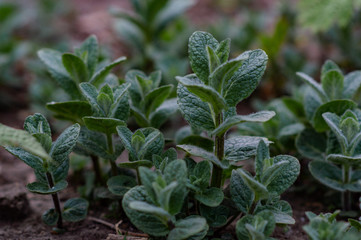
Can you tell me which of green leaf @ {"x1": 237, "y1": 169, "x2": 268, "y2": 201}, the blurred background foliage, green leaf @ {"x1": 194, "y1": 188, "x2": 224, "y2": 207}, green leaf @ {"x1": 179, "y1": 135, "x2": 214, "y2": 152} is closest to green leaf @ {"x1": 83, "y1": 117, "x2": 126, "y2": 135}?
green leaf @ {"x1": 179, "y1": 135, "x2": 214, "y2": 152}

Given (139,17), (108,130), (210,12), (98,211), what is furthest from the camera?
(210,12)

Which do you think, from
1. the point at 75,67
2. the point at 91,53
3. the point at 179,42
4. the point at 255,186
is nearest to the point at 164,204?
the point at 255,186

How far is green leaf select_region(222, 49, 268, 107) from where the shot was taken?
5.78 ft

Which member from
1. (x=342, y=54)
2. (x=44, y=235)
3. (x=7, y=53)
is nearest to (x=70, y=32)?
(x=7, y=53)

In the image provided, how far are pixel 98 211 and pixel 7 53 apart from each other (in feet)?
6.84

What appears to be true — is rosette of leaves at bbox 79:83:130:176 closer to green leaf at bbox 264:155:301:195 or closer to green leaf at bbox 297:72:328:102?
green leaf at bbox 264:155:301:195

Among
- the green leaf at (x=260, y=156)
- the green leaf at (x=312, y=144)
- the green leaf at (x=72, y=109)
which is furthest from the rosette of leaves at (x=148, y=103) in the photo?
the green leaf at (x=312, y=144)

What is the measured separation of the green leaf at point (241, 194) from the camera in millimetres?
1771

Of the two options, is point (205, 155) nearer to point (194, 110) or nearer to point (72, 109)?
point (194, 110)

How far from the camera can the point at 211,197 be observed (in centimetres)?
173

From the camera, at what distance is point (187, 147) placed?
5.75ft

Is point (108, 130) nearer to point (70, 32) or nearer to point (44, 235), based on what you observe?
point (44, 235)

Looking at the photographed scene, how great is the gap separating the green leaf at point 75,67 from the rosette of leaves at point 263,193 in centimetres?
95

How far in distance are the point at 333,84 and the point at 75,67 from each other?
133 centimetres
